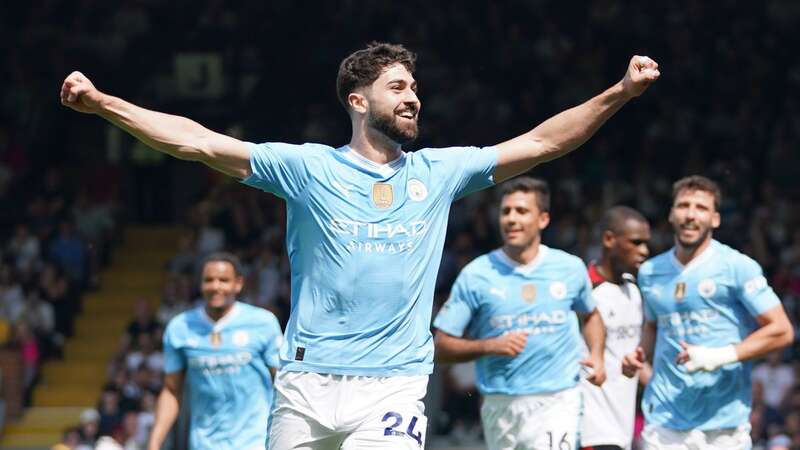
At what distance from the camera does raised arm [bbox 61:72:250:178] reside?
5.97 meters

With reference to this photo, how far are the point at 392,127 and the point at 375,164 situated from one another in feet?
0.57

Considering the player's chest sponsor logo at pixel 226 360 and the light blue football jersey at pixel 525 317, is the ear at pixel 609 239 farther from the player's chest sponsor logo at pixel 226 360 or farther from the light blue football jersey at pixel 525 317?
the player's chest sponsor logo at pixel 226 360

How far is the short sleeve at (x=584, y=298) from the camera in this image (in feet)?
30.2

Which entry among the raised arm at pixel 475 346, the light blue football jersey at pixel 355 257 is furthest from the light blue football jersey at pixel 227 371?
the light blue football jersey at pixel 355 257

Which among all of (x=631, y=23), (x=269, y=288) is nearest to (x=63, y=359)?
(x=269, y=288)

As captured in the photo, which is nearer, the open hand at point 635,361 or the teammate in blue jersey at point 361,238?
the teammate in blue jersey at point 361,238

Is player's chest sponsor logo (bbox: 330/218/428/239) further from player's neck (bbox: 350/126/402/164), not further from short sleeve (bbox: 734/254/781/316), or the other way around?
short sleeve (bbox: 734/254/781/316)

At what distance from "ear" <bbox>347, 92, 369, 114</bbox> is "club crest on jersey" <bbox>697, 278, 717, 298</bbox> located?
9.08 feet

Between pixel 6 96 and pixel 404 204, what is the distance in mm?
16803

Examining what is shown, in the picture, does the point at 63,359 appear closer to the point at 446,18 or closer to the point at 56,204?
the point at 56,204

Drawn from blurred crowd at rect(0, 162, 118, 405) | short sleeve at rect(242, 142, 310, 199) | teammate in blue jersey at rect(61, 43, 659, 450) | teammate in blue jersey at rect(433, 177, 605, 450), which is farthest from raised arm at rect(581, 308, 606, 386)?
blurred crowd at rect(0, 162, 118, 405)

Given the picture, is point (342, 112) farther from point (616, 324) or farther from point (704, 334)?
point (704, 334)

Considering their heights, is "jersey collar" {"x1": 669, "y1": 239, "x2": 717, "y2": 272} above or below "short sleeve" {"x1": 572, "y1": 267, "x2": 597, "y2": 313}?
above

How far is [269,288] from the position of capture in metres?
18.2
